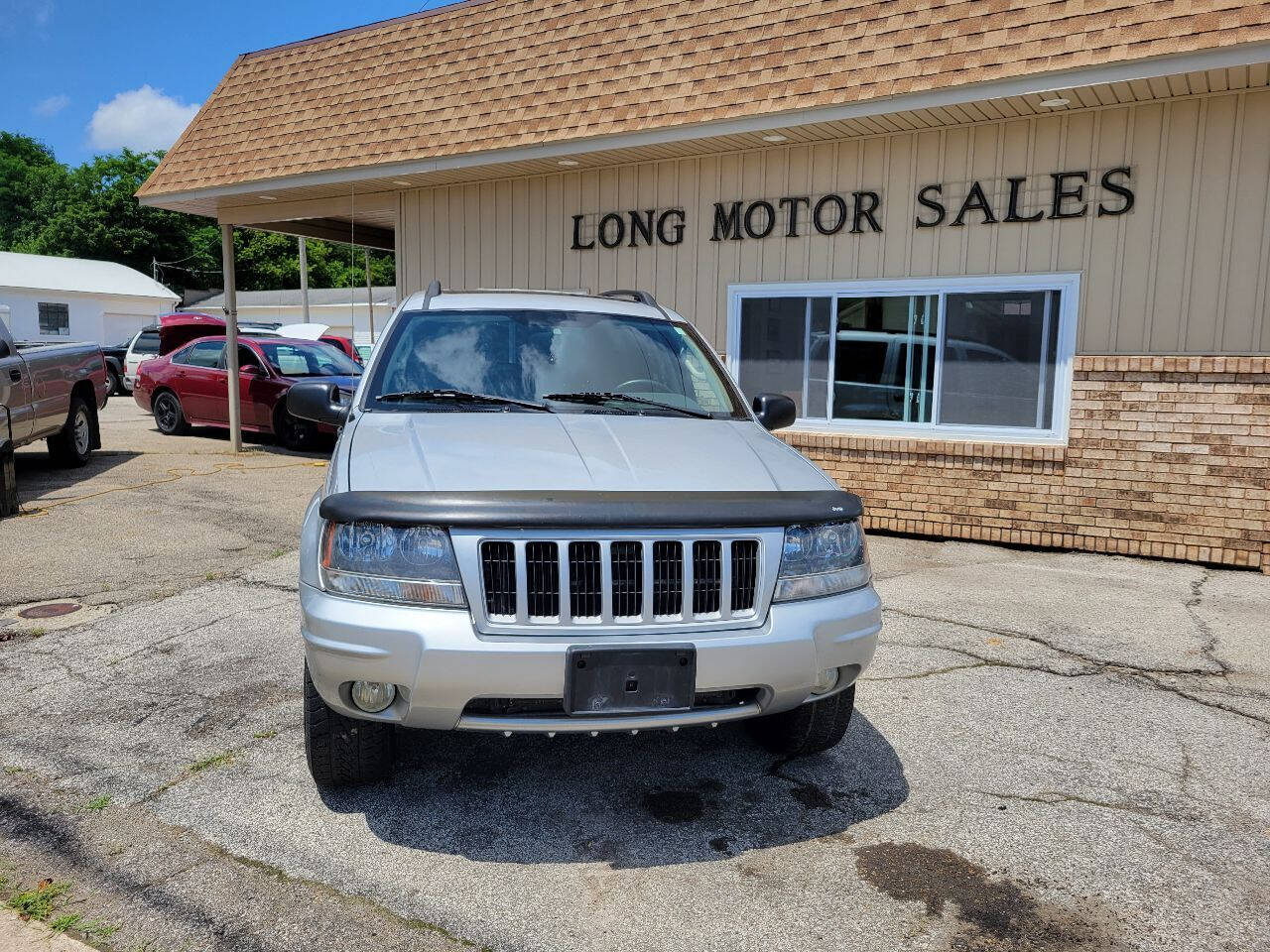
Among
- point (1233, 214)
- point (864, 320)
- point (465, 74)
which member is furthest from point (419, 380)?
point (465, 74)

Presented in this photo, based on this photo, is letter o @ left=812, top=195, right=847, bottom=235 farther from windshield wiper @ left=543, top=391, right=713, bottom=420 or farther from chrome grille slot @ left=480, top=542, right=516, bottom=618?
chrome grille slot @ left=480, top=542, right=516, bottom=618

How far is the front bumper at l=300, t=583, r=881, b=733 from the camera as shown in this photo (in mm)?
2869

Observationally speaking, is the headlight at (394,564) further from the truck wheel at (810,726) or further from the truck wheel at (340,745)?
the truck wheel at (810,726)

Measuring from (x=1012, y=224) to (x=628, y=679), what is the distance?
6623mm

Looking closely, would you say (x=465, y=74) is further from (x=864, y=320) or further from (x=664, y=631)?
(x=664, y=631)

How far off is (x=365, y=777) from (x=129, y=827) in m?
0.75

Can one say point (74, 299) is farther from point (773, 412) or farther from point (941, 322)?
point (773, 412)

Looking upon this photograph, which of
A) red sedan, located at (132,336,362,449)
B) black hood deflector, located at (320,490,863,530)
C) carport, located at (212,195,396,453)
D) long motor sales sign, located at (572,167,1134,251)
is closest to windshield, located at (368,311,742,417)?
black hood deflector, located at (320,490,863,530)

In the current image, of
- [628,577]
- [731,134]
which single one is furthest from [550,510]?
[731,134]

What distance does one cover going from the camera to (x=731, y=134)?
861 cm

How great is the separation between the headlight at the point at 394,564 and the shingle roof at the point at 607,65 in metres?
6.26

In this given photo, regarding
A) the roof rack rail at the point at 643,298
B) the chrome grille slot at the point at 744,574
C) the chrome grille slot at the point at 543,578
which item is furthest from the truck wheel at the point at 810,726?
the roof rack rail at the point at 643,298

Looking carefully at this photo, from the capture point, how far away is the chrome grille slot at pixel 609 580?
9.64 ft

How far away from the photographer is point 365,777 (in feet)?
11.3
